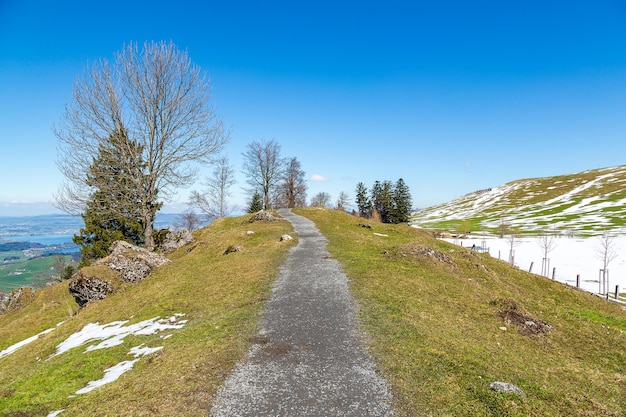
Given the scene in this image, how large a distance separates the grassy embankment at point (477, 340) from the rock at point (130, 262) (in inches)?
Result: 531

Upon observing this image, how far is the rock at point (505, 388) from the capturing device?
7.25m

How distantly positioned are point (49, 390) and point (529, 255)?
72736 millimetres

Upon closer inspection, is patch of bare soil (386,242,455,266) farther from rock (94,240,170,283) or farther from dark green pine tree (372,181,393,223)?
dark green pine tree (372,181,393,223)

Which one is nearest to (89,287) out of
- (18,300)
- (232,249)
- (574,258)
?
(232,249)

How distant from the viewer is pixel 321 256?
2139cm

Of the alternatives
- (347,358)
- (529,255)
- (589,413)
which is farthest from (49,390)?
(529,255)

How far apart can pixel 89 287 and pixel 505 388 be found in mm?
21753

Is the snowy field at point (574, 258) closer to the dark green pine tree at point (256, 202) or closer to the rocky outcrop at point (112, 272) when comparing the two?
the rocky outcrop at point (112, 272)

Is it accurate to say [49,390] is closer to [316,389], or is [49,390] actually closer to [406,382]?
[316,389]

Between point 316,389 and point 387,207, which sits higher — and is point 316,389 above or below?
below

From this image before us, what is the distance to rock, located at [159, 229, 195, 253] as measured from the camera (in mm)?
34344

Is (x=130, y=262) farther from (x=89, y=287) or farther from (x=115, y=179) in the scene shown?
(x=115, y=179)

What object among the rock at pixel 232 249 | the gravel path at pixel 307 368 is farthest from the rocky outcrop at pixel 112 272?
the gravel path at pixel 307 368

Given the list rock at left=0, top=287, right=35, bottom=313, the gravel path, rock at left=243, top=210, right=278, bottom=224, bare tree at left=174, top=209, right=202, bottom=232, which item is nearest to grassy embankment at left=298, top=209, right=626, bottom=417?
the gravel path
